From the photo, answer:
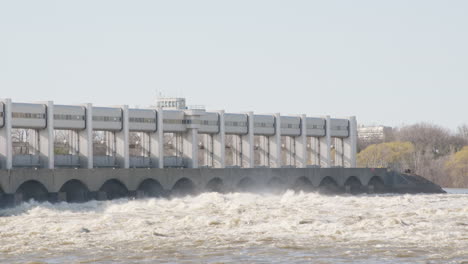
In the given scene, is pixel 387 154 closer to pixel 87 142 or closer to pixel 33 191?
pixel 87 142

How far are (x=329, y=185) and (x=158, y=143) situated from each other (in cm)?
2385

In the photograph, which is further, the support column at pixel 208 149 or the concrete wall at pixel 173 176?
the support column at pixel 208 149

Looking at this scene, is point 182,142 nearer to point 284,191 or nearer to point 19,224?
point 284,191

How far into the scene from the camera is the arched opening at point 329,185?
95.1m

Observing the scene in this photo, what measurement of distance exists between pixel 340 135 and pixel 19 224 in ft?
195

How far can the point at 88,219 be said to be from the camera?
170 ft

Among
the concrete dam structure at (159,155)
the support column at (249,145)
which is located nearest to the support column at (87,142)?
the concrete dam structure at (159,155)

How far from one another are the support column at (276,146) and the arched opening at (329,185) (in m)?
5.38

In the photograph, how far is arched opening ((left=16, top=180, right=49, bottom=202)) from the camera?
6639 centimetres

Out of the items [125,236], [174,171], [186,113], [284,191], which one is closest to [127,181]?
[174,171]

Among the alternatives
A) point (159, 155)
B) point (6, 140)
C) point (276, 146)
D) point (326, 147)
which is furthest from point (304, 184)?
point (6, 140)

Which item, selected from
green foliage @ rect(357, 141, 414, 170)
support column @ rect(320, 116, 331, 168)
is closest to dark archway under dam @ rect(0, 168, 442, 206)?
support column @ rect(320, 116, 331, 168)

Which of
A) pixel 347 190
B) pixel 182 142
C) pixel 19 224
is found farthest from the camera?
pixel 347 190

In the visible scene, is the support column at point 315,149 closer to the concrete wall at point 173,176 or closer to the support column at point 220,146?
the concrete wall at point 173,176
